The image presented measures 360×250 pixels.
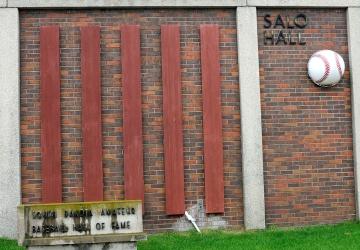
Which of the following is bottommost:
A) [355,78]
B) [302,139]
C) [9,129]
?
[302,139]

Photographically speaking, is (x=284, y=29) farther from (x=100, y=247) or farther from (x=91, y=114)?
(x=100, y=247)

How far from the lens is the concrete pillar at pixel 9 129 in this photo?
8.56 metres

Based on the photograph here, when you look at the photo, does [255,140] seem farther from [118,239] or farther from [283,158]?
[118,239]

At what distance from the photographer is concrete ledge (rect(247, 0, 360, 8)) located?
923cm

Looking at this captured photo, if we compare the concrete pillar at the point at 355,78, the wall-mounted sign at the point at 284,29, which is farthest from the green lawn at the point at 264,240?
the wall-mounted sign at the point at 284,29

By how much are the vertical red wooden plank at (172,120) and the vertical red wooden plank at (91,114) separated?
1.08m

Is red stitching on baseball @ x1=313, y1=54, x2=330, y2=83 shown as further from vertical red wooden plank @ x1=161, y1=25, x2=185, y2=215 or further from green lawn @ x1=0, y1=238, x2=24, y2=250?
green lawn @ x1=0, y1=238, x2=24, y2=250

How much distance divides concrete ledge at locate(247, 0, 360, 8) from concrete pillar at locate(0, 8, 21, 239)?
404 cm

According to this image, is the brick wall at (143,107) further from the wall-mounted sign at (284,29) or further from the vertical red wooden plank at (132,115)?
the wall-mounted sign at (284,29)

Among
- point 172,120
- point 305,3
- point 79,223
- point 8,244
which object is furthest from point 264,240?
point 305,3

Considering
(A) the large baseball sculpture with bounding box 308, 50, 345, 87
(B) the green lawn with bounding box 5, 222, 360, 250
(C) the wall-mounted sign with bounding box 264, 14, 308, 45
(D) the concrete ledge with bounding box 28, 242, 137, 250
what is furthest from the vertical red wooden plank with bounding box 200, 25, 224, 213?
(D) the concrete ledge with bounding box 28, 242, 137, 250

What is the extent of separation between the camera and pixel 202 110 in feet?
29.5

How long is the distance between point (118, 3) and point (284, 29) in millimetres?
2885

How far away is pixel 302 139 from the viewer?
921 cm
